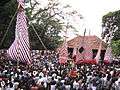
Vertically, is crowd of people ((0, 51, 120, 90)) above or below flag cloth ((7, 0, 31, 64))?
below

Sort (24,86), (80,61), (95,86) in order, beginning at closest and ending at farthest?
1. (24,86)
2. (95,86)
3. (80,61)

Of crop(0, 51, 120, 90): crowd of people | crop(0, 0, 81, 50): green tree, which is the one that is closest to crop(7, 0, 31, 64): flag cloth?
crop(0, 51, 120, 90): crowd of people

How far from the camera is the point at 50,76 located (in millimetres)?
26156

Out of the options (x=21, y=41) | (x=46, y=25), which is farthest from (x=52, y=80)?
(x=46, y=25)

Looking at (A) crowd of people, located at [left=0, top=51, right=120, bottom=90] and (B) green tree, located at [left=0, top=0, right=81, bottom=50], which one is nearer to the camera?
(A) crowd of people, located at [left=0, top=51, right=120, bottom=90]

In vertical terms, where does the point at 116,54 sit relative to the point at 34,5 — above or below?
below

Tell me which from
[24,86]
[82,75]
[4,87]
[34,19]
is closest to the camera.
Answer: [4,87]

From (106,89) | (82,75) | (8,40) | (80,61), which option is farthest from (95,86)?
(8,40)

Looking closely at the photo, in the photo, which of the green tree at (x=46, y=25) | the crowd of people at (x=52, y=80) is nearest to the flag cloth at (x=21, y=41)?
the crowd of people at (x=52, y=80)

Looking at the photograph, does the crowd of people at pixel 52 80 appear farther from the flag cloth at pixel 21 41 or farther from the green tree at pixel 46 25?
the green tree at pixel 46 25

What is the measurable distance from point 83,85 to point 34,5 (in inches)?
1570

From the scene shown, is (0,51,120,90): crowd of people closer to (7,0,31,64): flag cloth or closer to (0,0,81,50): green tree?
(7,0,31,64): flag cloth

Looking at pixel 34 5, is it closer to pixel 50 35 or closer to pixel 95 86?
pixel 50 35

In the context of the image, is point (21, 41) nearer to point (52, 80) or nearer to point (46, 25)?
point (52, 80)
